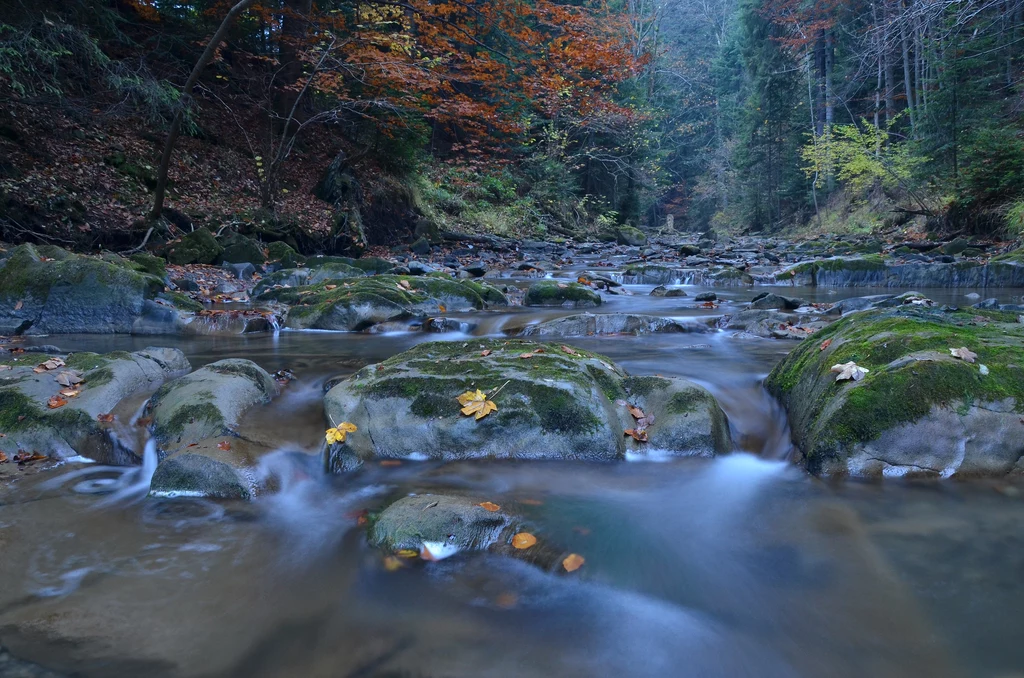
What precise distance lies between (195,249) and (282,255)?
1701 mm

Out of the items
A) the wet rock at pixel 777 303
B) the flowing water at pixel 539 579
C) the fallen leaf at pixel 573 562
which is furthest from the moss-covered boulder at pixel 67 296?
the wet rock at pixel 777 303

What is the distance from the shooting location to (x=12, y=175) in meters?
10.1

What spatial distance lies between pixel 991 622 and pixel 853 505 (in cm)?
85

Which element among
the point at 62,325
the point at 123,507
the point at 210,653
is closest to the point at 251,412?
the point at 123,507

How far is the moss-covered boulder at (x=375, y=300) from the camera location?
7.81 metres

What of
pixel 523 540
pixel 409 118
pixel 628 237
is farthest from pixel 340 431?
pixel 628 237

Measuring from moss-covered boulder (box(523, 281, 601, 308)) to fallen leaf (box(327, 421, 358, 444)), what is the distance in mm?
6657

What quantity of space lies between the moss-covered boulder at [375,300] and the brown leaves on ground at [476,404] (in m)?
4.53

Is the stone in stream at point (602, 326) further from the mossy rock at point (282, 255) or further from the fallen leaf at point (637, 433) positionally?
the mossy rock at point (282, 255)

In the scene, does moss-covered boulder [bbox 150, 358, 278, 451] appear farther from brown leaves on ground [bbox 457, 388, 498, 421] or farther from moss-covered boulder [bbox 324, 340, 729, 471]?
brown leaves on ground [bbox 457, 388, 498, 421]

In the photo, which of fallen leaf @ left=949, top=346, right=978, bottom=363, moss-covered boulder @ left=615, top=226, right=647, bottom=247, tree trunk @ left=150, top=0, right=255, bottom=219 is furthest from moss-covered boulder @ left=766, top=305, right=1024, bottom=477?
moss-covered boulder @ left=615, top=226, right=647, bottom=247

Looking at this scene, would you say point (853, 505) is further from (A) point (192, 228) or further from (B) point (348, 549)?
(A) point (192, 228)

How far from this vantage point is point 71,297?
7.07 m

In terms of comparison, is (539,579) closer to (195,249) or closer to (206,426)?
(206,426)
